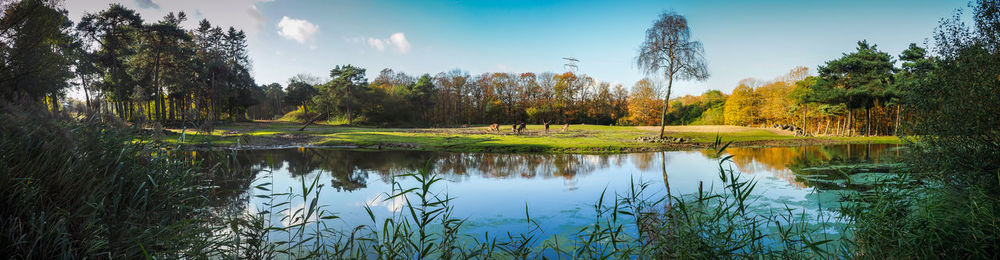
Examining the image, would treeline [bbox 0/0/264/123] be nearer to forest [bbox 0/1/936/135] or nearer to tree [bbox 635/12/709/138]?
forest [bbox 0/1/936/135]

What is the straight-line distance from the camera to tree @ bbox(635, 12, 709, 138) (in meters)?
21.7

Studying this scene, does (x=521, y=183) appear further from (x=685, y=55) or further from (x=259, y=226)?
(x=685, y=55)

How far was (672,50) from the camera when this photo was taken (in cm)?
2208

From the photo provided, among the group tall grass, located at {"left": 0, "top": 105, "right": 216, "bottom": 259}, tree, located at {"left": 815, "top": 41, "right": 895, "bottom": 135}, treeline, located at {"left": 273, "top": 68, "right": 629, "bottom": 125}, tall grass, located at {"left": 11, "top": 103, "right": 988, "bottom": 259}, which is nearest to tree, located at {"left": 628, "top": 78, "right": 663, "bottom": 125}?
treeline, located at {"left": 273, "top": 68, "right": 629, "bottom": 125}

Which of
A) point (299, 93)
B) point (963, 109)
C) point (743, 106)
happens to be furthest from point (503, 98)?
point (963, 109)

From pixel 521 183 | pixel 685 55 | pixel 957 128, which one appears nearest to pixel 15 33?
pixel 521 183

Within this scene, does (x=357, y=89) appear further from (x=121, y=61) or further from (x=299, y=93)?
(x=121, y=61)

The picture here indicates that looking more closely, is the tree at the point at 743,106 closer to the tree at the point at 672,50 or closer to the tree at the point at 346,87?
the tree at the point at 672,50

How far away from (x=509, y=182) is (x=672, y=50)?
16.9 m

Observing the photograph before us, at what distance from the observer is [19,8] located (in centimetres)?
1033

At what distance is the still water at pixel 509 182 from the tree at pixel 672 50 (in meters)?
8.29

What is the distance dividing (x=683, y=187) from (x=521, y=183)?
13.5 ft

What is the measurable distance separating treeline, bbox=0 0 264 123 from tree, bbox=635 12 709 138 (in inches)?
855

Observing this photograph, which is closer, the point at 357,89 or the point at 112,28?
the point at 112,28
